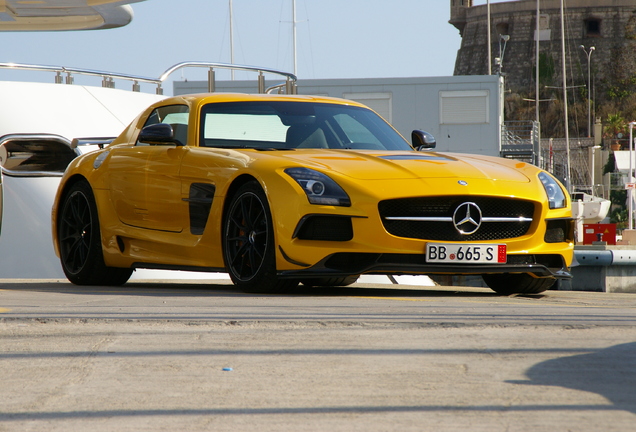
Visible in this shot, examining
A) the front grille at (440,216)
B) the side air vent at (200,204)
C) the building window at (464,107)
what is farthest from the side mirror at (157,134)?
the building window at (464,107)

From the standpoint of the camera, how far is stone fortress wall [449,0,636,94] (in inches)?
4016

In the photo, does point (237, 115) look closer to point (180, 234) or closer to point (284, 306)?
point (180, 234)

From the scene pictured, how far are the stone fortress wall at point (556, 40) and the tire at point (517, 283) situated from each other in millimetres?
97455

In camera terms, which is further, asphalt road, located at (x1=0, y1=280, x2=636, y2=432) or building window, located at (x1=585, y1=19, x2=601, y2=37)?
building window, located at (x1=585, y1=19, x2=601, y2=37)

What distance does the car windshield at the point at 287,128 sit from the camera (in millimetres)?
6938

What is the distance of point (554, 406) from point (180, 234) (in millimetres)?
4376

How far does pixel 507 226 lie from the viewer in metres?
6.18

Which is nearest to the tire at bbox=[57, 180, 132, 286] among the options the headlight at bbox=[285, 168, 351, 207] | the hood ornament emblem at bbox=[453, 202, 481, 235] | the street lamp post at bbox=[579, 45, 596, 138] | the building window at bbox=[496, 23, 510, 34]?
the headlight at bbox=[285, 168, 351, 207]

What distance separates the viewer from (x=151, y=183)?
7.02 metres

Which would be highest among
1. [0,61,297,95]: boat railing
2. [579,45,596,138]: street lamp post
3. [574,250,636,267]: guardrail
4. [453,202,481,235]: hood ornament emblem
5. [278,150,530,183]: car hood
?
[579,45,596,138]: street lamp post

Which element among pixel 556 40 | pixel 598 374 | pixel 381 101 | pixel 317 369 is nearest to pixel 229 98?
pixel 317 369

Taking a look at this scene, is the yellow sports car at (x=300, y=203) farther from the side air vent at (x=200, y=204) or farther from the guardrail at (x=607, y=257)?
the guardrail at (x=607, y=257)

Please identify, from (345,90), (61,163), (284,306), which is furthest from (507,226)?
(345,90)

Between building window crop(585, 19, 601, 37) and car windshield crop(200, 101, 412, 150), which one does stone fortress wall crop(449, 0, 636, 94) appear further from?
car windshield crop(200, 101, 412, 150)
